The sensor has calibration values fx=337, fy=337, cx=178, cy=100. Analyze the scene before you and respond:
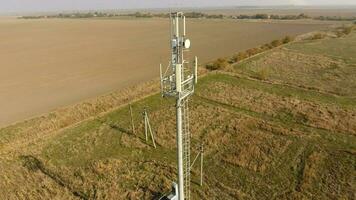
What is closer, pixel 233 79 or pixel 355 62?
pixel 233 79

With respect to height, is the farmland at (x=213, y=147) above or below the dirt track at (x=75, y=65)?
above

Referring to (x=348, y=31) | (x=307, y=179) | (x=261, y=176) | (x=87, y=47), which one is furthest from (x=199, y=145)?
(x=348, y=31)

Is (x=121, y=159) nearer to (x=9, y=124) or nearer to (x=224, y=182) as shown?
(x=224, y=182)

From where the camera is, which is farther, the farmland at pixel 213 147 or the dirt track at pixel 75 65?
the dirt track at pixel 75 65

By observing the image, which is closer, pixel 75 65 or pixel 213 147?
pixel 213 147

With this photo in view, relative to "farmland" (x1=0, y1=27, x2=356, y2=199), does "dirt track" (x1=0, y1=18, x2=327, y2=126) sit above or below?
below

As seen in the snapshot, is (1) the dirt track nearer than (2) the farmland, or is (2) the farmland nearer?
(2) the farmland

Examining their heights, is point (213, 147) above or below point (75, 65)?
above

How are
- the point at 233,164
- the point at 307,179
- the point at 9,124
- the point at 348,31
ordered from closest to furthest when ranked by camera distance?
the point at 307,179
the point at 233,164
the point at 9,124
the point at 348,31
